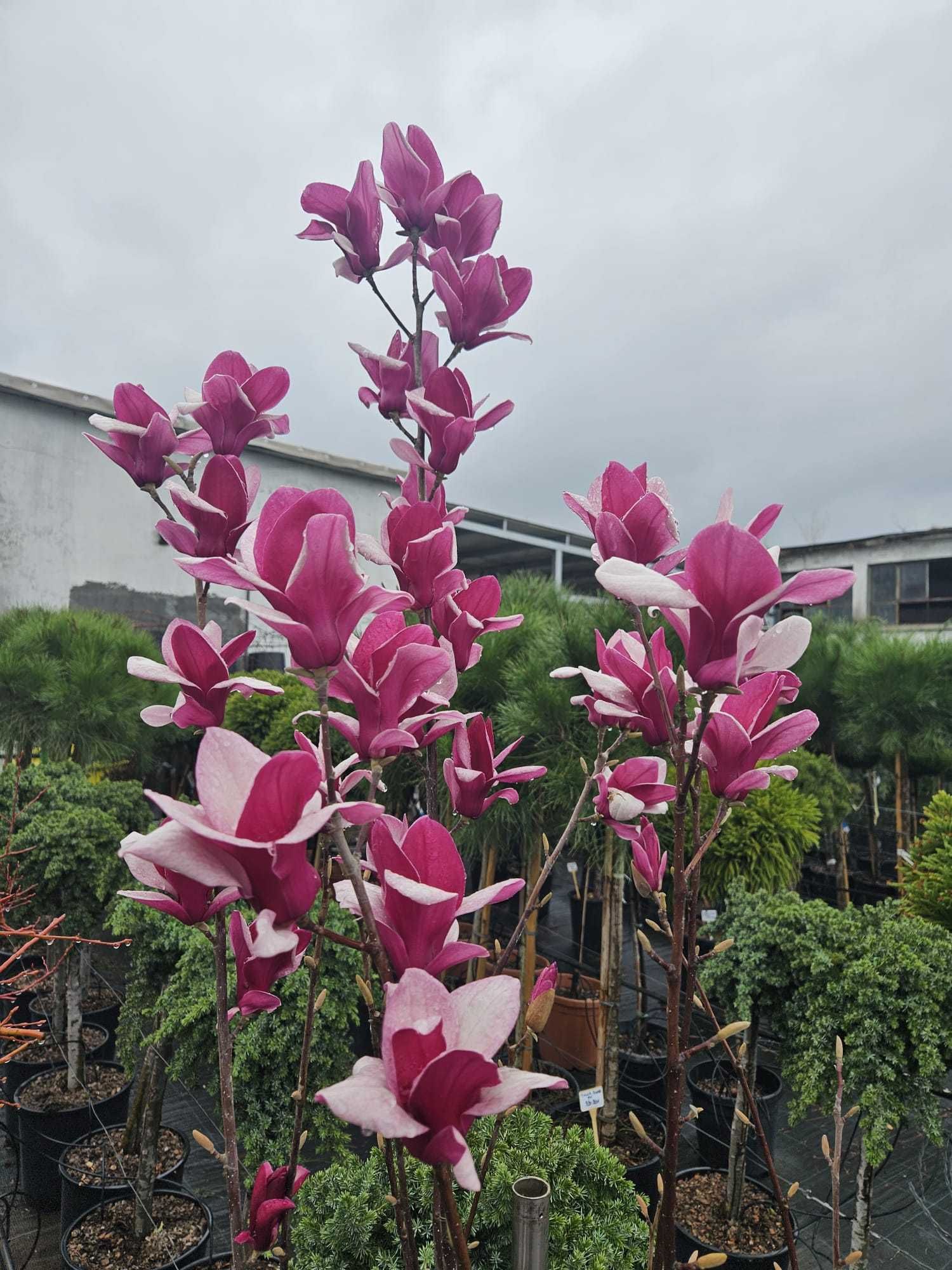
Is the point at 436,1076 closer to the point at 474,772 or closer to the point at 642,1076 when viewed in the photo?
the point at 474,772

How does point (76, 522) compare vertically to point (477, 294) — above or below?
above

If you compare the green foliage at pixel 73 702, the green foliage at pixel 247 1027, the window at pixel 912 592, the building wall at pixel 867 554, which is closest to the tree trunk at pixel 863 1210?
the green foliage at pixel 247 1027

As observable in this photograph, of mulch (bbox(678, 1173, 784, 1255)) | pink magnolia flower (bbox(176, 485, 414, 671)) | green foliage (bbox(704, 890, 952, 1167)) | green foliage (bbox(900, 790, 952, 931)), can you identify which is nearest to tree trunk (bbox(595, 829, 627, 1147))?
mulch (bbox(678, 1173, 784, 1255))

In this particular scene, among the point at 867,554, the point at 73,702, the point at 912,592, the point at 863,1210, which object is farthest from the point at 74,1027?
the point at 867,554

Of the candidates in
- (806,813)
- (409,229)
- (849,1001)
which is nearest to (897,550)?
(806,813)

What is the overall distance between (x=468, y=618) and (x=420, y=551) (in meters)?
0.08

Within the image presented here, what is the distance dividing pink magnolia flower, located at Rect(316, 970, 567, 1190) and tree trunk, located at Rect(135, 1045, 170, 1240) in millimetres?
1777

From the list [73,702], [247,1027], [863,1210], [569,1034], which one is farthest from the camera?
[73,702]

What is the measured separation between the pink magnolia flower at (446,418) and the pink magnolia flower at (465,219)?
0.56 feet

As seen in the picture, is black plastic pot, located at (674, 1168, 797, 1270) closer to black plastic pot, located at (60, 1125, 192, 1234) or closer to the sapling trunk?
the sapling trunk

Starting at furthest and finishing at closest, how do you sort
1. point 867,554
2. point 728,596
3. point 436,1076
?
point 867,554, point 728,596, point 436,1076

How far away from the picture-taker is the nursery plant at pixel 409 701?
15.7 inches

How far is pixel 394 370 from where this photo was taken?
833 mm

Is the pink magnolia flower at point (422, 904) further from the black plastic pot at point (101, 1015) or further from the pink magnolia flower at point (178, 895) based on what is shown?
the black plastic pot at point (101, 1015)
